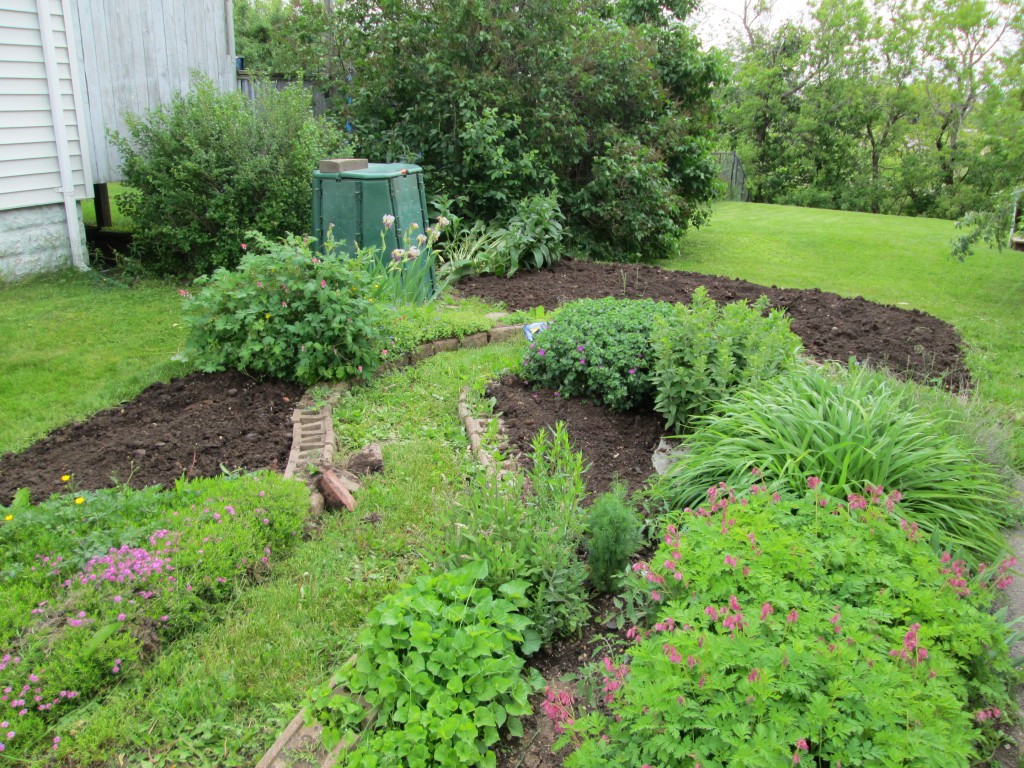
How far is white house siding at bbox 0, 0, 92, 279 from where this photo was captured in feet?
22.4

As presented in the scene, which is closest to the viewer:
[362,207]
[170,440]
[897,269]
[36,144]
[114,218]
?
[170,440]

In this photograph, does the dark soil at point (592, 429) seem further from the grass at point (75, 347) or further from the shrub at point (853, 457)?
the grass at point (75, 347)

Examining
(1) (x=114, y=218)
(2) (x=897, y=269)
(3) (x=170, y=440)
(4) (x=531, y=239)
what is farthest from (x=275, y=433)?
(2) (x=897, y=269)

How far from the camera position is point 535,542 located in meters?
2.84

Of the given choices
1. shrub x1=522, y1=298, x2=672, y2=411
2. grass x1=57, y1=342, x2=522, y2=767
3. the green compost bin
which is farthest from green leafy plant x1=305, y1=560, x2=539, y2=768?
the green compost bin

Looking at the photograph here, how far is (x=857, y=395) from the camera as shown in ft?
12.1

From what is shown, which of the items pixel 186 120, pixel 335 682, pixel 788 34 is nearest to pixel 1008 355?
pixel 335 682

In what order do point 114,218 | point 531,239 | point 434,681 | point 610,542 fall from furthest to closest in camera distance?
point 114,218 < point 531,239 < point 610,542 < point 434,681

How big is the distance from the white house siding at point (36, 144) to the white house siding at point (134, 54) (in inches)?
8.7

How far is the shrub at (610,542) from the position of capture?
2820 mm

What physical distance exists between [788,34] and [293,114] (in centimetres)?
2053

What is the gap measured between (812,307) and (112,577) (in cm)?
572

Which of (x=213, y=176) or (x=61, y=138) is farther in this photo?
(x=61, y=138)

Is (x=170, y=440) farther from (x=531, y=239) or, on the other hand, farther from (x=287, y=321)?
(x=531, y=239)
